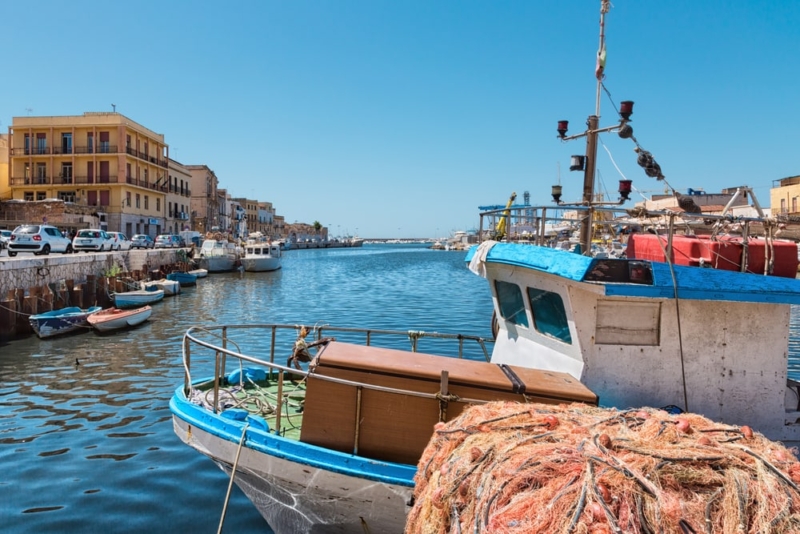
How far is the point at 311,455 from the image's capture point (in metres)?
5.20

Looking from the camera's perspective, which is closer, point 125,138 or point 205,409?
point 205,409

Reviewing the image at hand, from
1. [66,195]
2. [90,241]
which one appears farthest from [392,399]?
[66,195]

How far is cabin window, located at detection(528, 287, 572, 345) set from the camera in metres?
6.01

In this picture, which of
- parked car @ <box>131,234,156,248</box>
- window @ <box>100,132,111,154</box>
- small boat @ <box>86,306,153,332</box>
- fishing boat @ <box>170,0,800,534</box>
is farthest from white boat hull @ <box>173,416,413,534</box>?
window @ <box>100,132,111,154</box>

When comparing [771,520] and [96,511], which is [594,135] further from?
[96,511]

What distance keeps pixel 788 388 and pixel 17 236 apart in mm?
32598

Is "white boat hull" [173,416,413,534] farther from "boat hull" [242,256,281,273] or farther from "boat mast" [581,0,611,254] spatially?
"boat hull" [242,256,281,273]

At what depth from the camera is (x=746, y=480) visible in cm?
318

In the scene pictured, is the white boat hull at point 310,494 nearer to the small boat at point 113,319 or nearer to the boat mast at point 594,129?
the boat mast at point 594,129

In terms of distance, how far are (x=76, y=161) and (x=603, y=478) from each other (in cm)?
6418

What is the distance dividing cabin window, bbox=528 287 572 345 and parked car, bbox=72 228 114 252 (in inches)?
1382

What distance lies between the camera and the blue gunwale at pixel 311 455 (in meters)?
4.99

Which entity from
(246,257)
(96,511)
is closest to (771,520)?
(96,511)

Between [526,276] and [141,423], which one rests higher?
[526,276]
